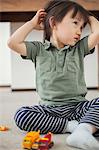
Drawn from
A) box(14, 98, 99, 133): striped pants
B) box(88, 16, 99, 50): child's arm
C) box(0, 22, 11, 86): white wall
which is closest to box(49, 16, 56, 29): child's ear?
box(88, 16, 99, 50): child's arm

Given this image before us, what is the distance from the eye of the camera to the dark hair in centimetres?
101

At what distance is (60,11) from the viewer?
3.35 feet

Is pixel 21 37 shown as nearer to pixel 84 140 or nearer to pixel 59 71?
pixel 59 71

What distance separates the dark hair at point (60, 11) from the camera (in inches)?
39.6

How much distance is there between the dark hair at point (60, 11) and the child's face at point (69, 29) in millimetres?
13

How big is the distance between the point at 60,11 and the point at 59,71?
0.19m

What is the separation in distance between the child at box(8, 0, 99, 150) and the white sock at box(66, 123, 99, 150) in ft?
0.44

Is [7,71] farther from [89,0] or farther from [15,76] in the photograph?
[89,0]

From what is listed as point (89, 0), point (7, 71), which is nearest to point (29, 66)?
point (7, 71)

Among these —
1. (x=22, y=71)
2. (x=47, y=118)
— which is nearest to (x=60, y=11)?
(x=47, y=118)

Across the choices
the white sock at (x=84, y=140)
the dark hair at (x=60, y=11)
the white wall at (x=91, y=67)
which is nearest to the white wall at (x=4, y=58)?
the white wall at (x=91, y=67)

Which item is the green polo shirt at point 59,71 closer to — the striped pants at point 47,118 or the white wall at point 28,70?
the striped pants at point 47,118

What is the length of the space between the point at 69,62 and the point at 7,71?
1.44 meters

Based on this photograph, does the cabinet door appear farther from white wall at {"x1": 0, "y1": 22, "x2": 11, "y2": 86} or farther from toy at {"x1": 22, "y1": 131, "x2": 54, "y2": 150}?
toy at {"x1": 22, "y1": 131, "x2": 54, "y2": 150}
